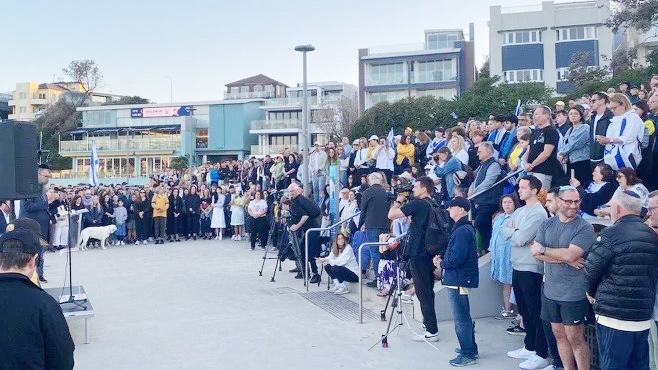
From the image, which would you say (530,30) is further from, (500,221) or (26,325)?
(26,325)

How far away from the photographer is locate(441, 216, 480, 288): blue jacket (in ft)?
22.1

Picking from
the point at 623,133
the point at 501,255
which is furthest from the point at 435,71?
the point at 501,255

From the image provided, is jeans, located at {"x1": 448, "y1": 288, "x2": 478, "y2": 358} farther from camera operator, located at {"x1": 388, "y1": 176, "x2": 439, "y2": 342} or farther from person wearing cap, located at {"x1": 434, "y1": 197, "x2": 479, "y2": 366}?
camera operator, located at {"x1": 388, "y1": 176, "x2": 439, "y2": 342}

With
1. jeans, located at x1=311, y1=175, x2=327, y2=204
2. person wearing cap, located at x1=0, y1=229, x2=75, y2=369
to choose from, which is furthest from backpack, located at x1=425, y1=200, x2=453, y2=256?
jeans, located at x1=311, y1=175, x2=327, y2=204

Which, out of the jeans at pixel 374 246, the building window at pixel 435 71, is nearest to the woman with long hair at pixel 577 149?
the jeans at pixel 374 246

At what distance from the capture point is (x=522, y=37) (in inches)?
1827

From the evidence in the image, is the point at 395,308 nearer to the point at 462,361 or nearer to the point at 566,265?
the point at 462,361

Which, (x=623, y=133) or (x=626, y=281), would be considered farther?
(x=623, y=133)

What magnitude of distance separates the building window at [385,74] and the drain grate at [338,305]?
144 ft

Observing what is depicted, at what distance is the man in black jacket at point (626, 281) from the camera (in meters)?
4.62

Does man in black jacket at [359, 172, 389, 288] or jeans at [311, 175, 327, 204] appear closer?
man in black jacket at [359, 172, 389, 288]

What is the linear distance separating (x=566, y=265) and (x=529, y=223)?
3.81ft

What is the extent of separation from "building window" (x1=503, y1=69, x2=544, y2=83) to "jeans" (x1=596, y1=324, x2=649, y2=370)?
144 feet

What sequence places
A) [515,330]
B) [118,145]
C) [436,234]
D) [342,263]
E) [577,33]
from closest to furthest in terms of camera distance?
[436,234], [515,330], [342,263], [577,33], [118,145]
